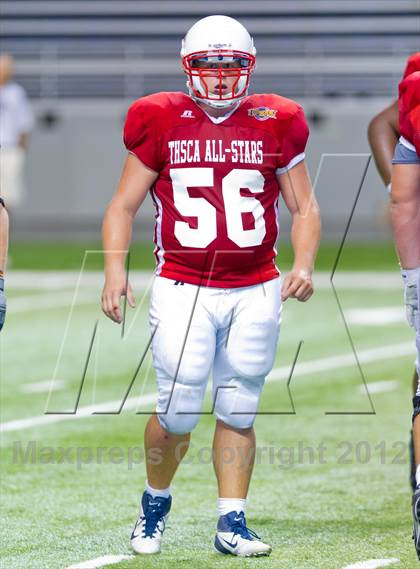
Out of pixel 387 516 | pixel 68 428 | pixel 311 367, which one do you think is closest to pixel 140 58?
pixel 311 367

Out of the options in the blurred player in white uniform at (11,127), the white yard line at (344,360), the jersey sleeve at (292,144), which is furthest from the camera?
the blurred player in white uniform at (11,127)

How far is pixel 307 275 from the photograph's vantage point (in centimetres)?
428

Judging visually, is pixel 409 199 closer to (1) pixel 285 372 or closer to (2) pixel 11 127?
(1) pixel 285 372

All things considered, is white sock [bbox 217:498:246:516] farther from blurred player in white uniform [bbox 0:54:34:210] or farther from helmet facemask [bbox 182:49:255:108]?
blurred player in white uniform [bbox 0:54:34:210]

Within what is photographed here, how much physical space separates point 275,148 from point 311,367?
159 inches

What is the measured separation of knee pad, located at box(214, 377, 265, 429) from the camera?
4402 mm

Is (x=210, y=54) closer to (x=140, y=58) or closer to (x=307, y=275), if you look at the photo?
(x=307, y=275)

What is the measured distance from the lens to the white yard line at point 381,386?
24.7 ft

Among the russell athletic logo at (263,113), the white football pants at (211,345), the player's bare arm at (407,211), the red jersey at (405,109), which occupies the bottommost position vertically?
the white football pants at (211,345)

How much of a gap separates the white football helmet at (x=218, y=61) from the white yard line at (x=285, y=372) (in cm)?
258

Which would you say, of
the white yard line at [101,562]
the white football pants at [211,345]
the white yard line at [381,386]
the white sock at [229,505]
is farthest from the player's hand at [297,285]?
the white yard line at [381,386]

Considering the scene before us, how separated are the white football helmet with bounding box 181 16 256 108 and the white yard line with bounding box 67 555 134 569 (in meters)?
1.40

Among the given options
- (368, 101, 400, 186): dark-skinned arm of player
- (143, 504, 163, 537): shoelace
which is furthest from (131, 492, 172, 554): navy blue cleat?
(368, 101, 400, 186): dark-skinned arm of player

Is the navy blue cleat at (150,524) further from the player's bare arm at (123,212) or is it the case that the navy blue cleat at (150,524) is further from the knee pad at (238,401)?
the player's bare arm at (123,212)
